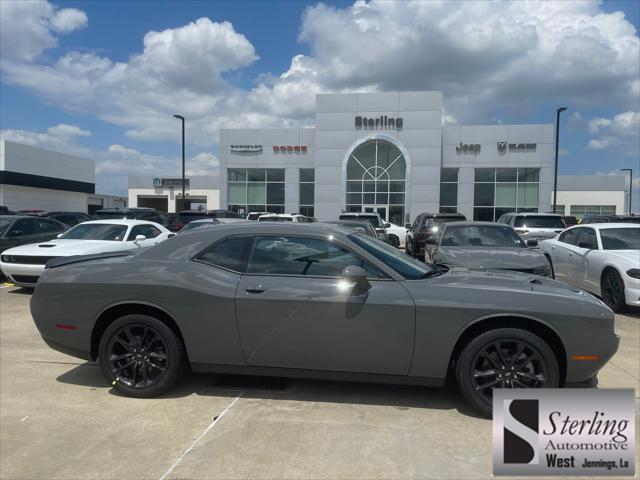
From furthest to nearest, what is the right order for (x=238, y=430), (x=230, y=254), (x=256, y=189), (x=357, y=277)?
(x=256, y=189), (x=230, y=254), (x=357, y=277), (x=238, y=430)

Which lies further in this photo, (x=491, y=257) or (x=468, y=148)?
(x=468, y=148)

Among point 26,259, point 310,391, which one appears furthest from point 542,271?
point 26,259

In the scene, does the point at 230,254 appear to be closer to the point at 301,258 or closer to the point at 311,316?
the point at 301,258

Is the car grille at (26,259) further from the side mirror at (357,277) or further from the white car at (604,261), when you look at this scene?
the white car at (604,261)

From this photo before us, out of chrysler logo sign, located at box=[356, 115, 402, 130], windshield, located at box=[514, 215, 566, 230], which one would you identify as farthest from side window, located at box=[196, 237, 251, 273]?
chrysler logo sign, located at box=[356, 115, 402, 130]

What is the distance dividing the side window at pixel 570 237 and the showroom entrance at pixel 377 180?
21.5 meters

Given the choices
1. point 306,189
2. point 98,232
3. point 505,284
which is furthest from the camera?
point 306,189

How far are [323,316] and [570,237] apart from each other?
25.5 ft

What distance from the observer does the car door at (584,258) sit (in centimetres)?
829

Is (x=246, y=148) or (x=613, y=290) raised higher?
(x=246, y=148)

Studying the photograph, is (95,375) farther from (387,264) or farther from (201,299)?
(387,264)

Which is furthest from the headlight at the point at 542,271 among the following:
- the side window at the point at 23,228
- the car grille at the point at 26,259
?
the side window at the point at 23,228

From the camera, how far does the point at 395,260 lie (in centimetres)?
417

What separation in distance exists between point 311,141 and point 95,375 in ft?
95.9
